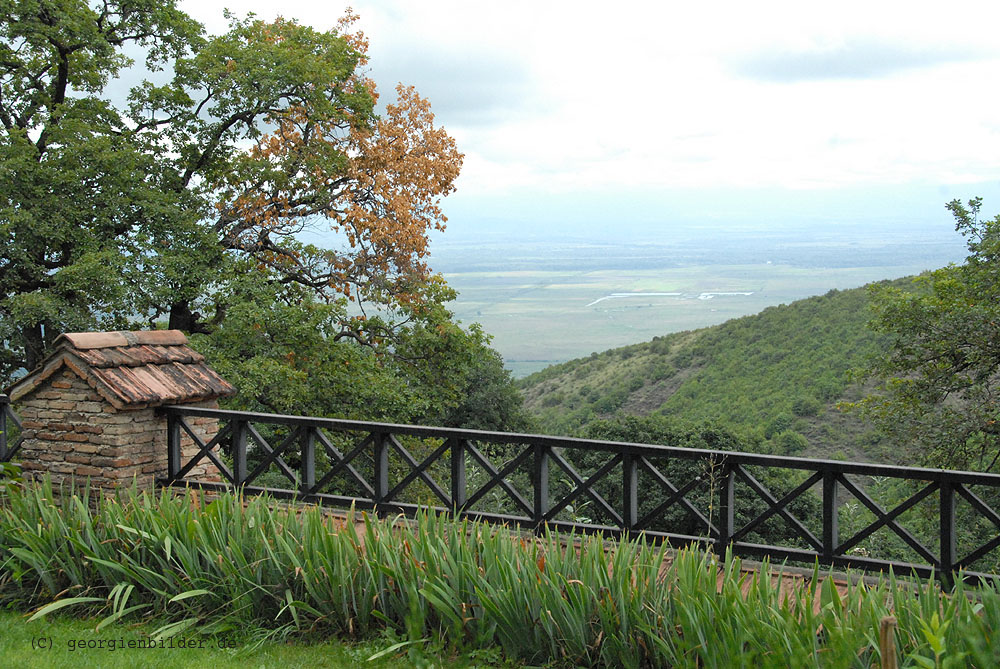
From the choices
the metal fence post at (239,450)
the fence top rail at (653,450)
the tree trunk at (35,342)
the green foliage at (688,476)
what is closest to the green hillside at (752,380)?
the green foliage at (688,476)

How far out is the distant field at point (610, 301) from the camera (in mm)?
58531

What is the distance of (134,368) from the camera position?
7.08 metres

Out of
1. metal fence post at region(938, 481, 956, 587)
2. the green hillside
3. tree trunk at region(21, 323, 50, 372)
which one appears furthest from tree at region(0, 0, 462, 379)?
the green hillside

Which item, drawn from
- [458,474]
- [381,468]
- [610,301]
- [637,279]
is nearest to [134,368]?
[381,468]

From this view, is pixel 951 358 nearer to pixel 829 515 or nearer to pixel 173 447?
pixel 829 515

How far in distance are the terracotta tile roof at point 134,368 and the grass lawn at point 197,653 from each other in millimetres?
2505

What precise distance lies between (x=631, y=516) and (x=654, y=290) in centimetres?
9084

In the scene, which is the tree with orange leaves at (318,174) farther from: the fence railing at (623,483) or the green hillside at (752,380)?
the green hillside at (752,380)

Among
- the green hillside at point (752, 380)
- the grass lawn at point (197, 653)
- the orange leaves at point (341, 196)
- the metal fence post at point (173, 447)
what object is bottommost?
the green hillside at point (752, 380)

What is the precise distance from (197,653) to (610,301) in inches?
3321

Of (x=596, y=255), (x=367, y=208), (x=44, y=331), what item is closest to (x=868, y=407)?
(x=367, y=208)

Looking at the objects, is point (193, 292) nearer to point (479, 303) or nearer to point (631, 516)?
point (631, 516)

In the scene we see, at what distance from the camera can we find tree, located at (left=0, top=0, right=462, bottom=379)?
44.9 ft

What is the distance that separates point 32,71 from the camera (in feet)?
50.7
